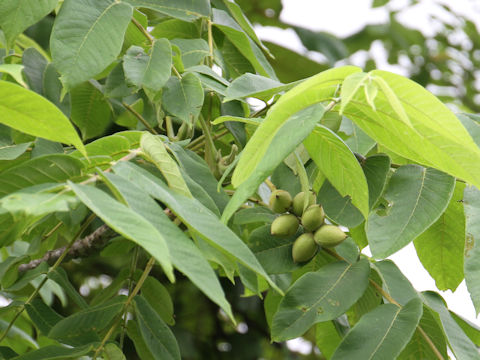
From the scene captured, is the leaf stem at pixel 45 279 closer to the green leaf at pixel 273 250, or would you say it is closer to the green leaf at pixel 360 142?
the green leaf at pixel 273 250

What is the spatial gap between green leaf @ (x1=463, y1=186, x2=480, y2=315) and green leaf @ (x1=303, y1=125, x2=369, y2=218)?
0.15 m

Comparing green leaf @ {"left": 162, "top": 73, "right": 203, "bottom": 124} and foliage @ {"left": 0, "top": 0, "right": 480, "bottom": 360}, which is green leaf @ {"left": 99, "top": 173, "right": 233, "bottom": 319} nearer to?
foliage @ {"left": 0, "top": 0, "right": 480, "bottom": 360}

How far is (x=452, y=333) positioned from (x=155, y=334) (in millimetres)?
466

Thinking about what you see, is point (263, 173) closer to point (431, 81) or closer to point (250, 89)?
point (250, 89)

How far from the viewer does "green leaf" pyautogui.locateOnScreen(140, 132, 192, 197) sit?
2.57 feet

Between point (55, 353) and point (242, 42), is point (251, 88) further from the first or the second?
point (55, 353)

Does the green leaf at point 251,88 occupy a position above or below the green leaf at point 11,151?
above

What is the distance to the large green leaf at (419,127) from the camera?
720mm

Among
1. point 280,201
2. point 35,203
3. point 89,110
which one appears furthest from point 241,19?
point 35,203

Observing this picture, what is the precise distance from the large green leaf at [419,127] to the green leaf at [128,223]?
0.28 meters

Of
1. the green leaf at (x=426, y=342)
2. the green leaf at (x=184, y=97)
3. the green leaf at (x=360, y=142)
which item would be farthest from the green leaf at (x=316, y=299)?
the green leaf at (x=184, y=97)

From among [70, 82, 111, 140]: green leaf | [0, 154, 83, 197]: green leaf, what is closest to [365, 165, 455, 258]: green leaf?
[0, 154, 83, 197]: green leaf

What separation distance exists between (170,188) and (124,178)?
3.4 inches

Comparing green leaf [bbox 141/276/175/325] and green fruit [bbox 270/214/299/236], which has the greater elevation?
green fruit [bbox 270/214/299/236]
